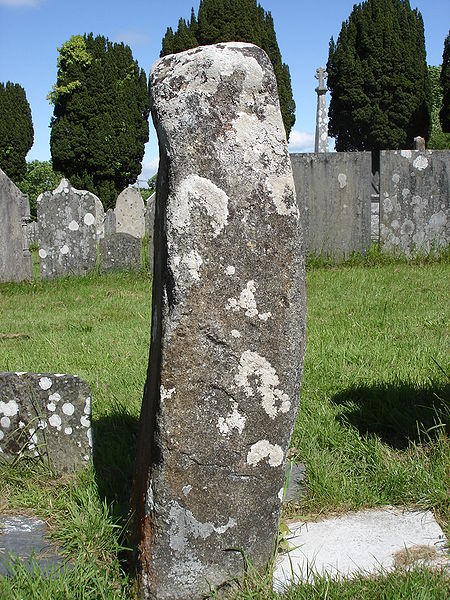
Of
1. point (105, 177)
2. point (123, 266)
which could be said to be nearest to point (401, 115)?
point (105, 177)

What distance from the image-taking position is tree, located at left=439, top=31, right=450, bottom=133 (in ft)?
88.3

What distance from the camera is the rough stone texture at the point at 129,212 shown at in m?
16.9

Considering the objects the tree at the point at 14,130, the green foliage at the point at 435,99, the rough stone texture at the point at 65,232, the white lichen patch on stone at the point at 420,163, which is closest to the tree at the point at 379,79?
the green foliage at the point at 435,99

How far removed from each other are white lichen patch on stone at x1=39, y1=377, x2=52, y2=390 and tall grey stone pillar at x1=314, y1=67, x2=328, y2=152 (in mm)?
17238

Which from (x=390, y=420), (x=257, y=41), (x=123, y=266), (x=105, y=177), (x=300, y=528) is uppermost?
(x=257, y=41)

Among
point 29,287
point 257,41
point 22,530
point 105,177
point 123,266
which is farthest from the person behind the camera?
point 257,41

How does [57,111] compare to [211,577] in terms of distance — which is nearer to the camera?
[211,577]

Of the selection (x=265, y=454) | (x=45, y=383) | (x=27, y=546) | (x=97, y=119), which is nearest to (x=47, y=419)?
(x=45, y=383)

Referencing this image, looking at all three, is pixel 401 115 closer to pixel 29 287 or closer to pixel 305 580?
pixel 29 287

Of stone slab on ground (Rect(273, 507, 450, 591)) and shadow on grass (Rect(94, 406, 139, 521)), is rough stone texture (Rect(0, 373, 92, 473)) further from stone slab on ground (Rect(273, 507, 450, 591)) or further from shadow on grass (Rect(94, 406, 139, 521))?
stone slab on ground (Rect(273, 507, 450, 591))

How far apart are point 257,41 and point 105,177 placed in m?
8.92

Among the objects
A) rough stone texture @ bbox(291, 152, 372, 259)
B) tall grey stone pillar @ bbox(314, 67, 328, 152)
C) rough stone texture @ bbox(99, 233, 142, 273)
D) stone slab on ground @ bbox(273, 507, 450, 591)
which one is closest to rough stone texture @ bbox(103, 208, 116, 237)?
tall grey stone pillar @ bbox(314, 67, 328, 152)

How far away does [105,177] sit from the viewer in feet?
86.9

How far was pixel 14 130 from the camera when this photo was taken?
27.1 meters
